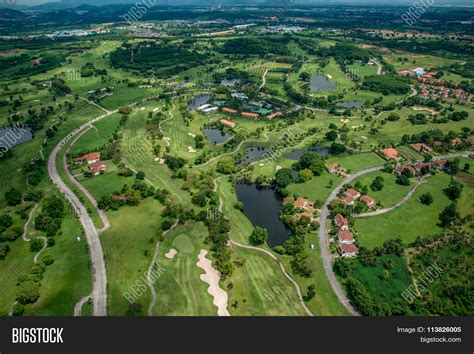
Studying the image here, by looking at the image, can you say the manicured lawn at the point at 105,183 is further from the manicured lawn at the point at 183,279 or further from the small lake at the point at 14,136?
the small lake at the point at 14,136

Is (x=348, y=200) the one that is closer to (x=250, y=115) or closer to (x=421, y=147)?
(x=421, y=147)

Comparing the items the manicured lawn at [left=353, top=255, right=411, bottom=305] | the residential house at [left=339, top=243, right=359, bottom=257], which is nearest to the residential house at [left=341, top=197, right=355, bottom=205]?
the residential house at [left=339, top=243, right=359, bottom=257]

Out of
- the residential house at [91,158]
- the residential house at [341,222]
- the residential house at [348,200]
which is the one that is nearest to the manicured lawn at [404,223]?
the residential house at [341,222]

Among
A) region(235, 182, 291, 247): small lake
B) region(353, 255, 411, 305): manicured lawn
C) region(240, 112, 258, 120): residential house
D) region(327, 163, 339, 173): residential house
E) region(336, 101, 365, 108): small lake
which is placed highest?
region(240, 112, 258, 120): residential house

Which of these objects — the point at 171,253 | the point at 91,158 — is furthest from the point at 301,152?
the point at 91,158

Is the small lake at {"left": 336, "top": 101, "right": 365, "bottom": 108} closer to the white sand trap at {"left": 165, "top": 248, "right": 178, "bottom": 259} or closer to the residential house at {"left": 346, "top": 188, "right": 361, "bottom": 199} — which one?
the residential house at {"left": 346, "top": 188, "right": 361, "bottom": 199}

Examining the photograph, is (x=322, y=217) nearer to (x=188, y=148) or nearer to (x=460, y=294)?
(x=460, y=294)
